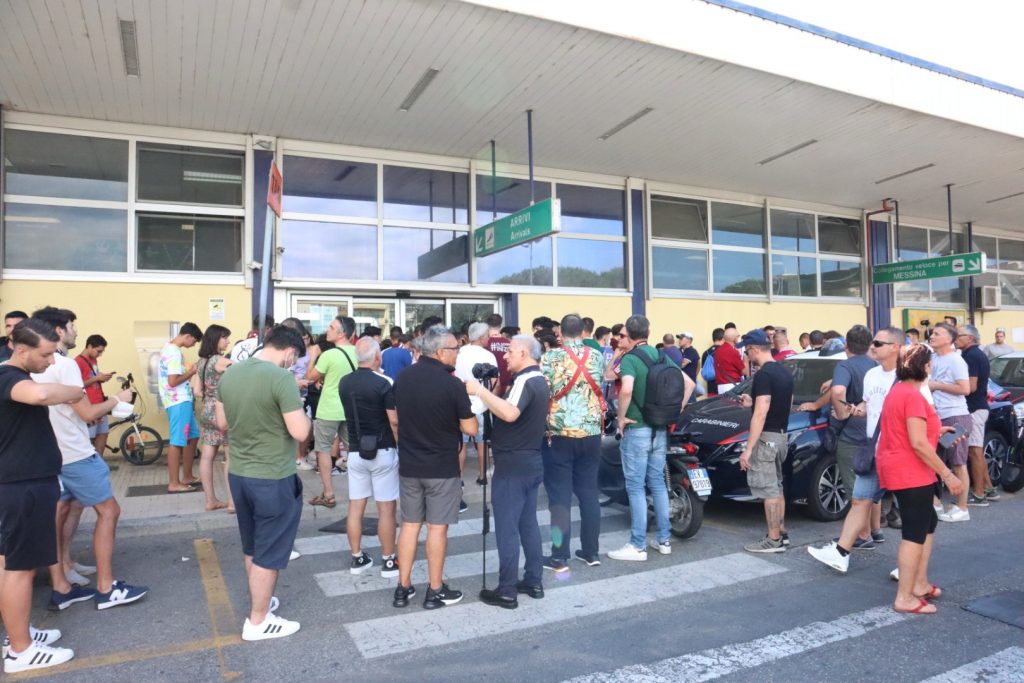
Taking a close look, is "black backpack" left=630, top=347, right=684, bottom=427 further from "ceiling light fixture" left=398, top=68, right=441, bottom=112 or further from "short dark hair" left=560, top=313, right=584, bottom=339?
"ceiling light fixture" left=398, top=68, right=441, bottom=112

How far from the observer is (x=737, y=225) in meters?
14.6

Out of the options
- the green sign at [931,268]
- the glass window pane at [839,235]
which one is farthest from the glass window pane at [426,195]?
the green sign at [931,268]

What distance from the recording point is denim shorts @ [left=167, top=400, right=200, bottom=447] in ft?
23.6

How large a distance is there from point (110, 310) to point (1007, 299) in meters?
21.9

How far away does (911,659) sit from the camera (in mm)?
3650

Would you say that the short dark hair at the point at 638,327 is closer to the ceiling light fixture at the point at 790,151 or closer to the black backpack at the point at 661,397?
the black backpack at the point at 661,397

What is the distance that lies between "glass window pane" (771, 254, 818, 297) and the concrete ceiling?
2535 mm

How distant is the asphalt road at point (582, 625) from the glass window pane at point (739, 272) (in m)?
9.16

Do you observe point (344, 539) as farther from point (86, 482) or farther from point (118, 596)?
point (86, 482)

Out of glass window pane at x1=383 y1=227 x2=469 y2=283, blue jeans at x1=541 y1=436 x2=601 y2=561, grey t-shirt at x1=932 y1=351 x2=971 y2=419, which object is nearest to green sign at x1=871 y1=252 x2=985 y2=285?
grey t-shirt at x1=932 y1=351 x2=971 y2=419

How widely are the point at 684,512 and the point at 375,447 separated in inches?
110

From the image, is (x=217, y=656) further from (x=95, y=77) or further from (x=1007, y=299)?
(x=1007, y=299)

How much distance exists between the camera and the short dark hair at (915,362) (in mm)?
4316

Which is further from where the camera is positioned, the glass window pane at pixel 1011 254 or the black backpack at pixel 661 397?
the glass window pane at pixel 1011 254
